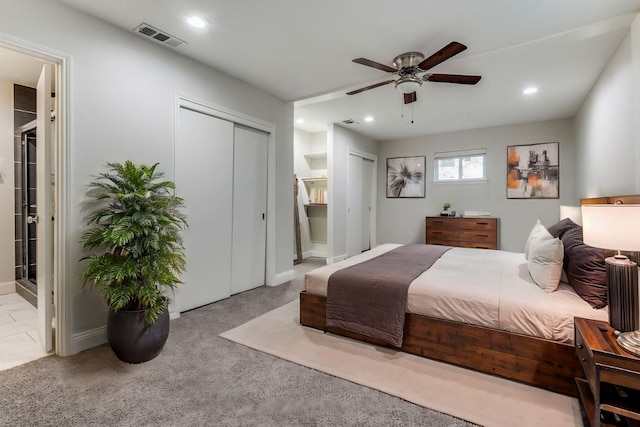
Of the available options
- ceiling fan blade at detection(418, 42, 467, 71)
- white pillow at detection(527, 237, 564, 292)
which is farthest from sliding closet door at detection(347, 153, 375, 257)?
white pillow at detection(527, 237, 564, 292)

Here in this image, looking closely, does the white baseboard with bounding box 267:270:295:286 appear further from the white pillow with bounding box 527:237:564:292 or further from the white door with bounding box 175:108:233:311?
the white pillow with bounding box 527:237:564:292

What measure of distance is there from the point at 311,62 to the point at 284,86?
0.71m

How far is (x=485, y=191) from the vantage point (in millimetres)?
5719

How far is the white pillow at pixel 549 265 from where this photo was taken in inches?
81.5

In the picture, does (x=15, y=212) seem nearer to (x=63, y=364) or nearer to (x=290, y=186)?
(x=63, y=364)

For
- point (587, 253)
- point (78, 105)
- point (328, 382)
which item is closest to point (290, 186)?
point (78, 105)

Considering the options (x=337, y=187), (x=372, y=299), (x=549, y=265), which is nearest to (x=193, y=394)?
(x=372, y=299)

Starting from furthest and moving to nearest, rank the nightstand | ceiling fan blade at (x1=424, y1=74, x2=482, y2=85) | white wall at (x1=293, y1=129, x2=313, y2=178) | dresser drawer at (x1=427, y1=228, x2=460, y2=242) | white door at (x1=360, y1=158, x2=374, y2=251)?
white door at (x1=360, y1=158, x2=374, y2=251), white wall at (x1=293, y1=129, x2=313, y2=178), dresser drawer at (x1=427, y1=228, x2=460, y2=242), ceiling fan blade at (x1=424, y1=74, x2=482, y2=85), the nightstand

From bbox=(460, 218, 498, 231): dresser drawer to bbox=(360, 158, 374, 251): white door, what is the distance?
1.93 metres

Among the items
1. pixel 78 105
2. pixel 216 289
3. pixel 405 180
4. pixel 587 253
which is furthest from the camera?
pixel 405 180

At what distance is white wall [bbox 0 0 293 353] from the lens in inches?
85.0

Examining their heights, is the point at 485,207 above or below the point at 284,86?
below

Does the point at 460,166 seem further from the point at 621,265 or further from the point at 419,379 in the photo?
the point at 419,379

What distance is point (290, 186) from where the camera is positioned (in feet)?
14.3
